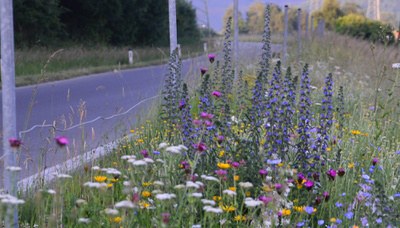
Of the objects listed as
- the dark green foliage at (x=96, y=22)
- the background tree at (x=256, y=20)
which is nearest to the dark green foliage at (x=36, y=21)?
the dark green foliage at (x=96, y=22)

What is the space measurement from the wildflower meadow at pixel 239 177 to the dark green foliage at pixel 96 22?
19353 mm

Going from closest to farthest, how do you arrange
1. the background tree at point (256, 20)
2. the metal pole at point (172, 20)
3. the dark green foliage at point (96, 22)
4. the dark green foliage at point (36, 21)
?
the metal pole at point (172, 20) → the background tree at point (256, 20) → the dark green foliage at point (36, 21) → the dark green foliage at point (96, 22)

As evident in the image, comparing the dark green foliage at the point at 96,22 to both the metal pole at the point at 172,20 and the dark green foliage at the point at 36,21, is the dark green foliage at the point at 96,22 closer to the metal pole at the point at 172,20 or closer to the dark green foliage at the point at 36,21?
the dark green foliage at the point at 36,21

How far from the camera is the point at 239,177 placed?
155 inches

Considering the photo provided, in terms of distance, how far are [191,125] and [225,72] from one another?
1.16m

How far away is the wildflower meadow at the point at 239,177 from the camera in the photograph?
3115 mm

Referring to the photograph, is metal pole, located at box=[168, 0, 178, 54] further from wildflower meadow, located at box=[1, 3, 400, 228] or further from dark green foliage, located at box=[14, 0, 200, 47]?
dark green foliage, located at box=[14, 0, 200, 47]

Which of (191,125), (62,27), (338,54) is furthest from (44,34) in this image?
(191,125)

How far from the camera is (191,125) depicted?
4.55 meters

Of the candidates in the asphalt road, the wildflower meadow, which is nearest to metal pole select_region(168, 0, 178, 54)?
the wildflower meadow

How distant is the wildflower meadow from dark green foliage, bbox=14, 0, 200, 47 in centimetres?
1935

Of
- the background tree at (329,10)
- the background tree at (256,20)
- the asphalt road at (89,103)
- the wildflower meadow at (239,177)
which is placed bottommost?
the asphalt road at (89,103)

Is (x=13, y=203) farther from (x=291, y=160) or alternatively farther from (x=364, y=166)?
(x=364, y=166)

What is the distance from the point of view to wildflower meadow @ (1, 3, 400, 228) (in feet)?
10.2
